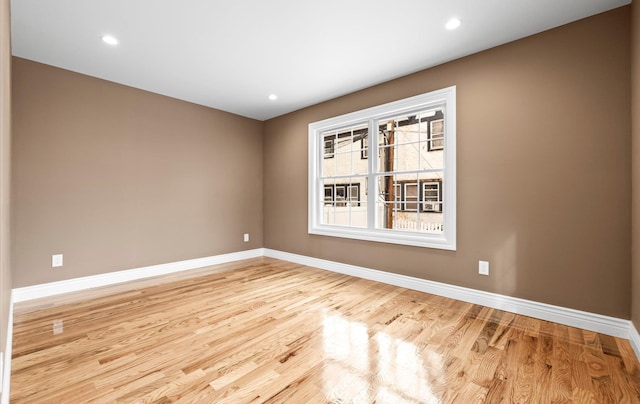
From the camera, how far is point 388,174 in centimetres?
367

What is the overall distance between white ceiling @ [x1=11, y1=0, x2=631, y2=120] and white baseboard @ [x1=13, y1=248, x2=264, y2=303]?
7.96ft

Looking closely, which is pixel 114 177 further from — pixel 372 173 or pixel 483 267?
pixel 483 267

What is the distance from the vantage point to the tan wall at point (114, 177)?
3.01 meters

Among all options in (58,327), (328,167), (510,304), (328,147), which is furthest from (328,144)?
(58,327)

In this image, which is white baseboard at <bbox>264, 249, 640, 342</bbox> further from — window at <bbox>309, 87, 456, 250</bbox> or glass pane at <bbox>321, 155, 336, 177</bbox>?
glass pane at <bbox>321, 155, 336, 177</bbox>

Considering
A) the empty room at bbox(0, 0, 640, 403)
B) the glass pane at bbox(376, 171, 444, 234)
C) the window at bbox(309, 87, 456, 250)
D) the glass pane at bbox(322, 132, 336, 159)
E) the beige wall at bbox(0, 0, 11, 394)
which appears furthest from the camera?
the glass pane at bbox(322, 132, 336, 159)

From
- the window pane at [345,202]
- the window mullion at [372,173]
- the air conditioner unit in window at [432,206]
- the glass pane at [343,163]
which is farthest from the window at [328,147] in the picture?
the air conditioner unit in window at [432,206]

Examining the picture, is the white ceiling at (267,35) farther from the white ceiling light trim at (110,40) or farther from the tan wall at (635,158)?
the tan wall at (635,158)

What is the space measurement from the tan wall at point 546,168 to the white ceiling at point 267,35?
26 cm

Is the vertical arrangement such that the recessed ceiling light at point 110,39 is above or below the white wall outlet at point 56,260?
above

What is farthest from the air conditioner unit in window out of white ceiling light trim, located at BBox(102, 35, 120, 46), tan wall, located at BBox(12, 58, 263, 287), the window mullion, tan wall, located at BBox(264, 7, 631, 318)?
white ceiling light trim, located at BBox(102, 35, 120, 46)

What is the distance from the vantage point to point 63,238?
320cm

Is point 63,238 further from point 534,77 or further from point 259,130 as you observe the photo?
point 534,77

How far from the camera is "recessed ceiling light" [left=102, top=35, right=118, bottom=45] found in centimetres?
259
